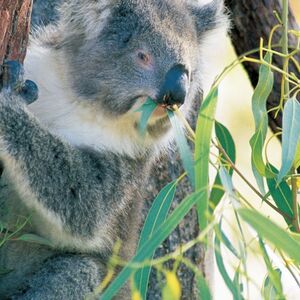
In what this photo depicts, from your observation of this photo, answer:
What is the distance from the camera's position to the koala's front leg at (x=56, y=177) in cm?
342

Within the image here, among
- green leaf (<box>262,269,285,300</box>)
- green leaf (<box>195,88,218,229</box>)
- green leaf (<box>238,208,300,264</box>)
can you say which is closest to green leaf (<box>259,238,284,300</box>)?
green leaf (<box>262,269,285,300</box>)

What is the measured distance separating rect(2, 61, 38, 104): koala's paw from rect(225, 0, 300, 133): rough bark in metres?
1.71

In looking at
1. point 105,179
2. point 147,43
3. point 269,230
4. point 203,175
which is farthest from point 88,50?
point 269,230

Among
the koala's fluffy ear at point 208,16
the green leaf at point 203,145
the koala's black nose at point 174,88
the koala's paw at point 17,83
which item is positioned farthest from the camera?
the koala's fluffy ear at point 208,16

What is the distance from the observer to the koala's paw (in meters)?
3.24

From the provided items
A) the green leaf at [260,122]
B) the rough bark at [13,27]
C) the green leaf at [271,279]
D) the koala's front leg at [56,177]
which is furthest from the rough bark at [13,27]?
the green leaf at [271,279]

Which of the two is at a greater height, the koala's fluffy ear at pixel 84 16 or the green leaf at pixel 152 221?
the koala's fluffy ear at pixel 84 16

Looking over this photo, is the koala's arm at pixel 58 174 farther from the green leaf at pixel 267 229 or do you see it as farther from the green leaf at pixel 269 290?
the green leaf at pixel 267 229

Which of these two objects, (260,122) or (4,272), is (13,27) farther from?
(4,272)

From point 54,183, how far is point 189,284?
4.33 feet

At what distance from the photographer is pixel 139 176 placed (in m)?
3.98

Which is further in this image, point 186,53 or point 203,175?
point 186,53

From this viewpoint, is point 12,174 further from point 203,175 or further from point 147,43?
point 203,175

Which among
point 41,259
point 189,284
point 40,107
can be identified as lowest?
point 189,284
